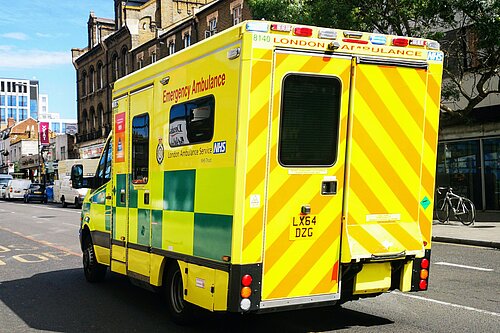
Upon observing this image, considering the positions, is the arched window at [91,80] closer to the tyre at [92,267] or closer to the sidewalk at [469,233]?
the sidewalk at [469,233]

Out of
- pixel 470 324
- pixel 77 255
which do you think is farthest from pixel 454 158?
pixel 470 324

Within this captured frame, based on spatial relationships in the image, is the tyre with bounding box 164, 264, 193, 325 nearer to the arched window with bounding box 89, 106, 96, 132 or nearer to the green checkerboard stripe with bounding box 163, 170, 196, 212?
the green checkerboard stripe with bounding box 163, 170, 196, 212

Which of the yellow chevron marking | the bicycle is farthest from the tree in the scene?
the yellow chevron marking

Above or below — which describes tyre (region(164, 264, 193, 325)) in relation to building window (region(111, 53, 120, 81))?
below

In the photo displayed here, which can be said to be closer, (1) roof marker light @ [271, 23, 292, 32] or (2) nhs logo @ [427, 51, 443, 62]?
(1) roof marker light @ [271, 23, 292, 32]

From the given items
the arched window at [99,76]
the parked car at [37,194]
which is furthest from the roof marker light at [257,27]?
the arched window at [99,76]

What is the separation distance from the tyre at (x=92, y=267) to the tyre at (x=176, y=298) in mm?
2873

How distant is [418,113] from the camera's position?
6004mm

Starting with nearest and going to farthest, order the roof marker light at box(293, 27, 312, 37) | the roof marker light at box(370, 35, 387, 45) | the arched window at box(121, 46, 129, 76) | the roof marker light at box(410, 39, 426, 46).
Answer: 1. the roof marker light at box(293, 27, 312, 37)
2. the roof marker light at box(370, 35, 387, 45)
3. the roof marker light at box(410, 39, 426, 46)
4. the arched window at box(121, 46, 129, 76)

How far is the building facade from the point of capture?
166 m

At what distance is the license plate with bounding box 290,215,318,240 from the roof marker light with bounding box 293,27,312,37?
5.45 feet

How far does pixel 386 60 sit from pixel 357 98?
18.9 inches

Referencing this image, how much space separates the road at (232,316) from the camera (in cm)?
647

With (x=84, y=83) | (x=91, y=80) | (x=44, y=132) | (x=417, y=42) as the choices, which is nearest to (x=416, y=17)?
(x=417, y=42)
